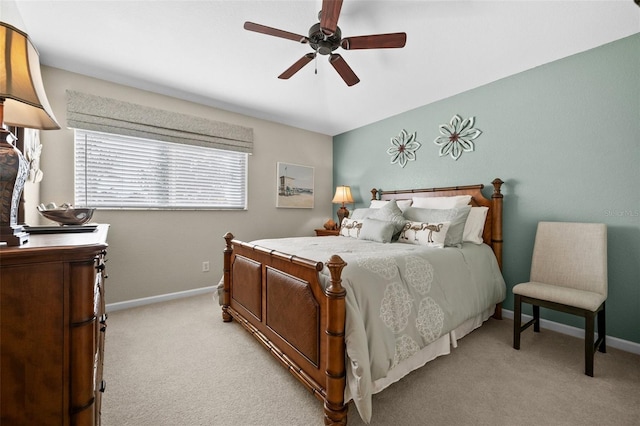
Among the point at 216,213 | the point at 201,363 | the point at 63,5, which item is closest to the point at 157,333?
the point at 201,363

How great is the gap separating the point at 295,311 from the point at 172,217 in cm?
240

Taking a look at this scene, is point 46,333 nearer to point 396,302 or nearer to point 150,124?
point 396,302

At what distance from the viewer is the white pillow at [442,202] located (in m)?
2.95

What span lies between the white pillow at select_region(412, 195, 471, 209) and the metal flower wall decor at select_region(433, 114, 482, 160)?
58cm

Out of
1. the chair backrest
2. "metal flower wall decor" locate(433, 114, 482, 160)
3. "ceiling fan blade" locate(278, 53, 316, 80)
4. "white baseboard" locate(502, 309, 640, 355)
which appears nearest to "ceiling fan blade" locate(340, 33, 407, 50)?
"ceiling fan blade" locate(278, 53, 316, 80)

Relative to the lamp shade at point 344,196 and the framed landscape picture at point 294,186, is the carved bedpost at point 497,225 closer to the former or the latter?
the lamp shade at point 344,196

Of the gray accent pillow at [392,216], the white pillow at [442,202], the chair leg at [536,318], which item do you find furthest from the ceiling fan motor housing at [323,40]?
the chair leg at [536,318]

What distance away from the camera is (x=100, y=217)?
2.90 m

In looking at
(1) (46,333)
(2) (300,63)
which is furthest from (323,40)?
(1) (46,333)

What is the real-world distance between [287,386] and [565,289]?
2.21 m

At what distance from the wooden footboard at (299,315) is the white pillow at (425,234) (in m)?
1.40

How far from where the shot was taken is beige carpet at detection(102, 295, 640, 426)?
147 cm

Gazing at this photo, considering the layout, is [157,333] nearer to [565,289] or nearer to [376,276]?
[376,276]

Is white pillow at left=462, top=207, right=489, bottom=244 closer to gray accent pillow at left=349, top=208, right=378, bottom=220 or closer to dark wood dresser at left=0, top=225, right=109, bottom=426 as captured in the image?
gray accent pillow at left=349, top=208, right=378, bottom=220
